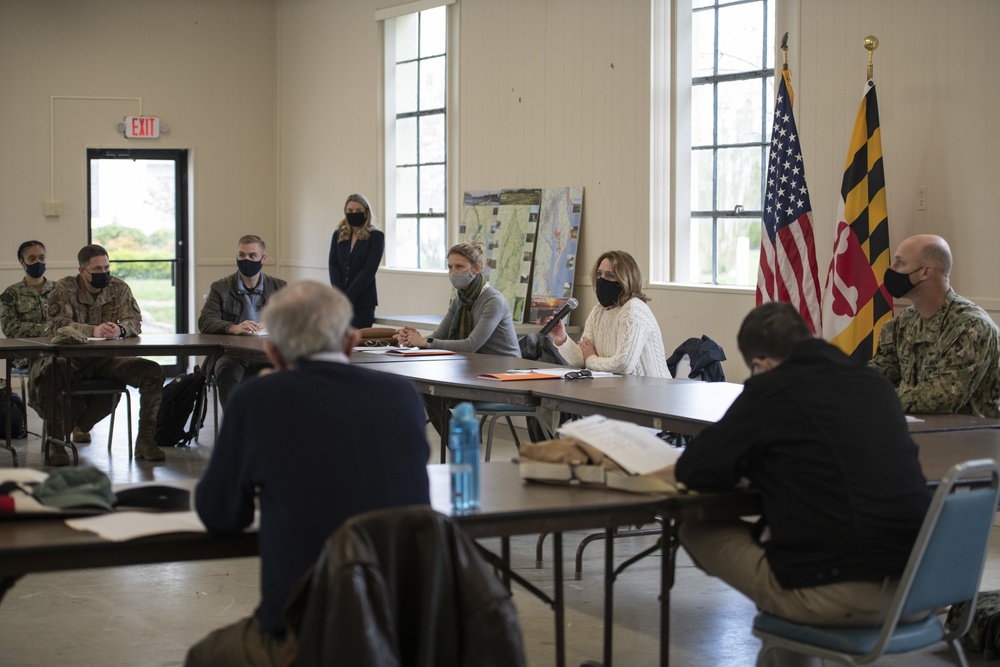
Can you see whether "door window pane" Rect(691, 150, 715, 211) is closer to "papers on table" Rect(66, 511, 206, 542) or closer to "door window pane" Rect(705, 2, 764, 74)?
"door window pane" Rect(705, 2, 764, 74)

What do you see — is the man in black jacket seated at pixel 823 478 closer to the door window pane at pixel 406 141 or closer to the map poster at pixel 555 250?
the map poster at pixel 555 250

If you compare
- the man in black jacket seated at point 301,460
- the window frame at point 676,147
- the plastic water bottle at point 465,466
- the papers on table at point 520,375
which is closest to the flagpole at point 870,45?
the window frame at point 676,147

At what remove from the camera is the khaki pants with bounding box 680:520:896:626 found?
2582 mm

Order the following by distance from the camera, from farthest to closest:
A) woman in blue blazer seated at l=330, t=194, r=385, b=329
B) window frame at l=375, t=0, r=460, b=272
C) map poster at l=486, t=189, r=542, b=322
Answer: window frame at l=375, t=0, r=460, b=272 < map poster at l=486, t=189, r=542, b=322 < woman in blue blazer seated at l=330, t=194, r=385, b=329

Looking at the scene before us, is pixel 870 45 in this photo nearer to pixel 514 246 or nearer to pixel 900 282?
pixel 900 282

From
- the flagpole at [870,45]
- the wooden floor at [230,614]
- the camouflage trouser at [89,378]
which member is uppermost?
the flagpole at [870,45]

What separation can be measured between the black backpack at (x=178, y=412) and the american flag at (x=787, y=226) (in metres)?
3.29

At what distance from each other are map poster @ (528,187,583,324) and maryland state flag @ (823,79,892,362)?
229 centimetres

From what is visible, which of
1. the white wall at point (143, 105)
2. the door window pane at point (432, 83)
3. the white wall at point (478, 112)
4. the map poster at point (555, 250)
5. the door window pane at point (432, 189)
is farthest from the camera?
the white wall at point (143, 105)

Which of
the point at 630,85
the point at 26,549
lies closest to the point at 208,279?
the point at 630,85

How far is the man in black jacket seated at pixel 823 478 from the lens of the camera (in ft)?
8.43

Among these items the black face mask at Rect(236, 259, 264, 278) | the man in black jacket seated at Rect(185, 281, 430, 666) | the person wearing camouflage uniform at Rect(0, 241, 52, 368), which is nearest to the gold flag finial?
the black face mask at Rect(236, 259, 264, 278)

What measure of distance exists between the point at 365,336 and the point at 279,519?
4.17 metres

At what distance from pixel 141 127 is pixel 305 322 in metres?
8.93
